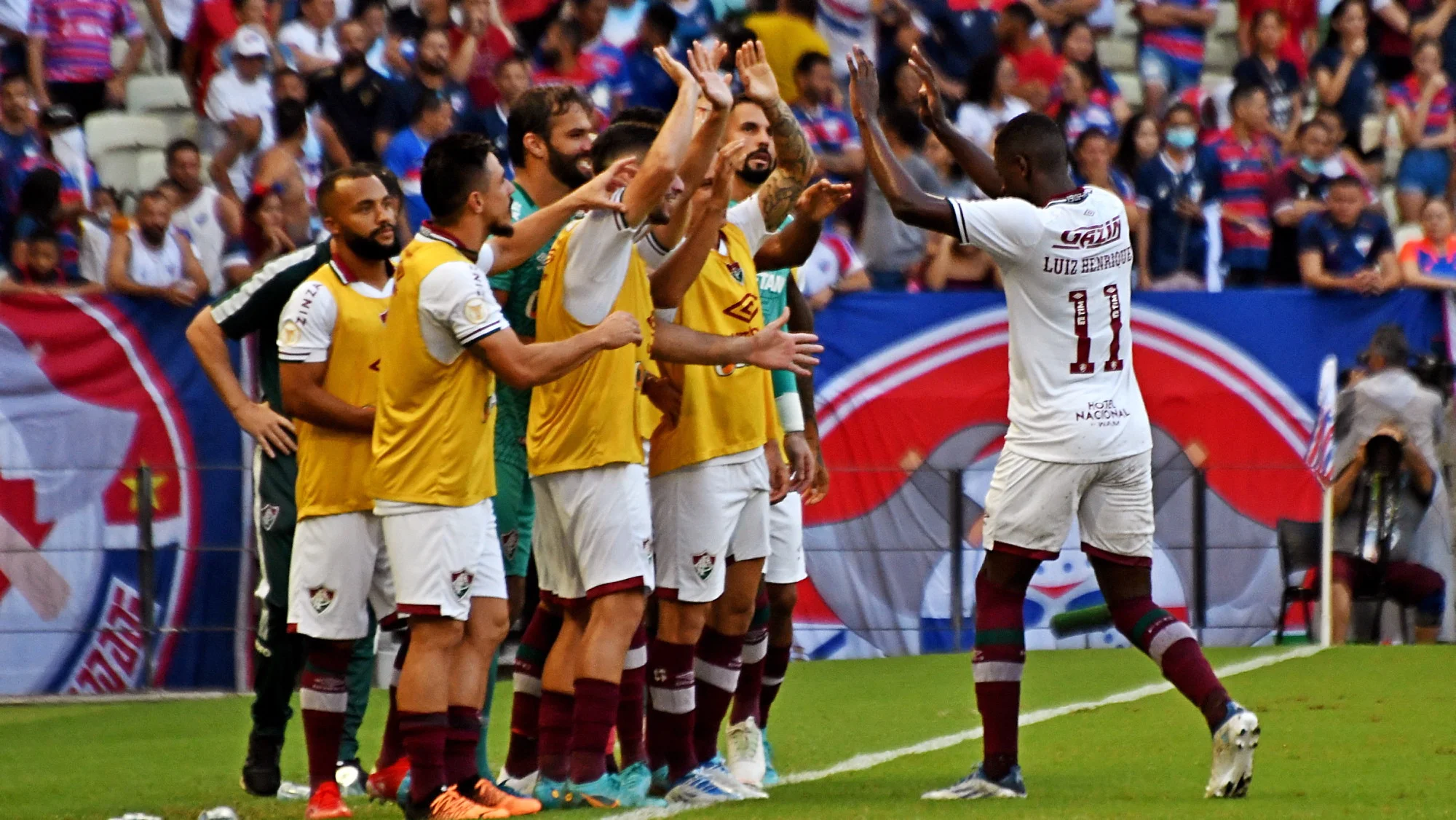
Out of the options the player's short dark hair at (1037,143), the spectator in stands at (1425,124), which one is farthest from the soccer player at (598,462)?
the spectator in stands at (1425,124)

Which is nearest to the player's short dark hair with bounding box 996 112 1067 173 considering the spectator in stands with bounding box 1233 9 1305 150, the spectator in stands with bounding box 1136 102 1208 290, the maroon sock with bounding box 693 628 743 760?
the maroon sock with bounding box 693 628 743 760

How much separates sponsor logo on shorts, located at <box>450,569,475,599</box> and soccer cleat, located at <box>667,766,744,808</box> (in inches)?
41.7

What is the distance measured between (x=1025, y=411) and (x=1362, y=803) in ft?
5.38

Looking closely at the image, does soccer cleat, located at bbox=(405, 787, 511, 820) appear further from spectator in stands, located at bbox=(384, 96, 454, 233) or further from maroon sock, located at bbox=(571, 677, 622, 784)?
spectator in stands, located at bbox=(384, 96, 454, 233)

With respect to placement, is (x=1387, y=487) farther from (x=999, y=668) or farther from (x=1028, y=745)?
(x=999, y=668)

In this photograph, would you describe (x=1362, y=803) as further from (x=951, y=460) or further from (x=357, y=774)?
(x=951, y=460)

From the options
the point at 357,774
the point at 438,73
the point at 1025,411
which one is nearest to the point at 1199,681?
the point at 1025,411

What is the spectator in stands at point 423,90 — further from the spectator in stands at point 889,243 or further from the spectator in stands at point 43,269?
the spectator in stands at point 889,243

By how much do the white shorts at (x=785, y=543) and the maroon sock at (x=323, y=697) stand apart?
178 cm

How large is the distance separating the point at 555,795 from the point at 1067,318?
2286mm

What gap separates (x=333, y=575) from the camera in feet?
22.9

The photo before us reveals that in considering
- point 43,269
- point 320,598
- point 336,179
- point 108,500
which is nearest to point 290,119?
point 43,269

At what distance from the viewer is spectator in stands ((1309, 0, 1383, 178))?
1647cm

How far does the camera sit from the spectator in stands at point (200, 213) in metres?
12.0
